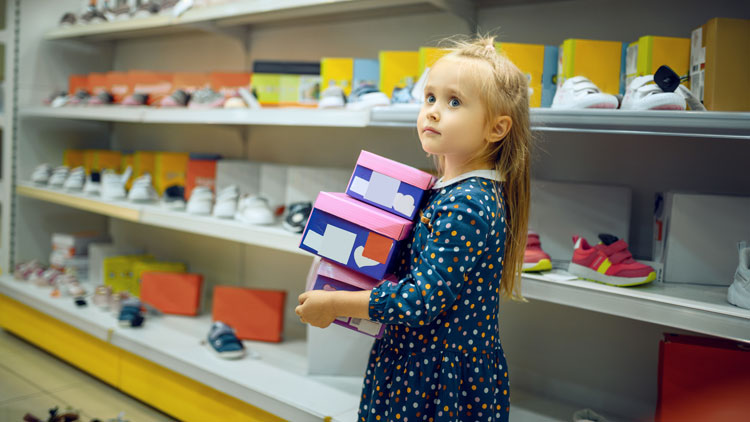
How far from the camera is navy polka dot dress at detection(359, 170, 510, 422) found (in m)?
1.12

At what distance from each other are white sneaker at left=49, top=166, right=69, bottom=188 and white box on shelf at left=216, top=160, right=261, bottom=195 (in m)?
1.13

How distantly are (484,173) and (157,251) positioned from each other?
264 centimetres

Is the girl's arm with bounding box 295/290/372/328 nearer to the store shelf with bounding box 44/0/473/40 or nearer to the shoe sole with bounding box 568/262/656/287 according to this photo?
the shoe sole with bounding box 568/262/656/287

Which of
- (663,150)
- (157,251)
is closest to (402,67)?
(663,150)

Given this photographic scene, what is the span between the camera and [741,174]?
164 centimetres

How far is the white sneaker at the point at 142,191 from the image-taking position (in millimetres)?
2721

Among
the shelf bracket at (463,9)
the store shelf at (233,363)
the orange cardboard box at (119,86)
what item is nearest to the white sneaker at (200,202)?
the store shelf at (233,363)

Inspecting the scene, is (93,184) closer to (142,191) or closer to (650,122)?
(142,191)

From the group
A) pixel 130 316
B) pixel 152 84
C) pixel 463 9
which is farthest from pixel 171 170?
Result: pixel 463 9

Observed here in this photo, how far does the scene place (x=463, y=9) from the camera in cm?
196

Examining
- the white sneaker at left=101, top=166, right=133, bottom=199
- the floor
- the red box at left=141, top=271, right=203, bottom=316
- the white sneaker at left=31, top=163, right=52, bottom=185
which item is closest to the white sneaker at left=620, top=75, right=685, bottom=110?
the floor

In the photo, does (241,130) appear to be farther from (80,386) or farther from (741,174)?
(741,174)

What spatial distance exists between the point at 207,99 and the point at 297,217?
722mm

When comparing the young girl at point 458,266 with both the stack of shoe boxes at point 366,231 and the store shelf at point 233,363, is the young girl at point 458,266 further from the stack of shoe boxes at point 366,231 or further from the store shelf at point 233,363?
the store shelf at point 233,363
